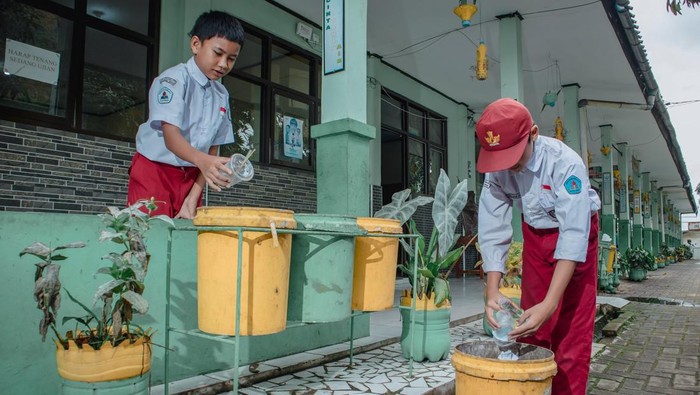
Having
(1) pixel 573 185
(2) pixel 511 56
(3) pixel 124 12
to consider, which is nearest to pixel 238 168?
(1) pixel 573 185

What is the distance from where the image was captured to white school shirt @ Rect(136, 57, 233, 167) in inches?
94.1

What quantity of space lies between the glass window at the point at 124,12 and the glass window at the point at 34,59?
0.35m

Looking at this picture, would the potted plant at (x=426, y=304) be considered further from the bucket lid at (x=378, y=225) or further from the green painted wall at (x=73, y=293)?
the green painted wall at (x=73, y=293)

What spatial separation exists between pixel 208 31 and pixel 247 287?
1235mm

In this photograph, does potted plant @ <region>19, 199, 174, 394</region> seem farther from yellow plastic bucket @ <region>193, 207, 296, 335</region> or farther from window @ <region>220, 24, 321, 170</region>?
window @ <region>220, 24, 321, 170</region>

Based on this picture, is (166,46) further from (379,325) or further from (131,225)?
(131,225)

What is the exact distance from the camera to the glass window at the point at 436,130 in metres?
10.9

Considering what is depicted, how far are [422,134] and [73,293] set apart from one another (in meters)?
8.92

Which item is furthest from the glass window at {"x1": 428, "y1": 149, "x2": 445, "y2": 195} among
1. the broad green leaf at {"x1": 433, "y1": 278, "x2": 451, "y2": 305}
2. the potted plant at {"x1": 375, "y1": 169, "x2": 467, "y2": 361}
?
the broad green leaf at {"x1": 433, "y1": 278, "x2": 451, "y2": 305}

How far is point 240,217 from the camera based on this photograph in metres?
2.13

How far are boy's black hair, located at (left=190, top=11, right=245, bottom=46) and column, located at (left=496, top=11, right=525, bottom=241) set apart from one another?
575 centimetres

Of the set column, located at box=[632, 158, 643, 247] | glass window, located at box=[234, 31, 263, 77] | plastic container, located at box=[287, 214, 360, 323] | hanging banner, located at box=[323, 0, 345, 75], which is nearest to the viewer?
plastic container, located at box=[287, 214, 360, 323]

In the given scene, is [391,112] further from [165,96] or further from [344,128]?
[165,96]

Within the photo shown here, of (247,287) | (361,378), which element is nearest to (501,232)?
(247,287)
